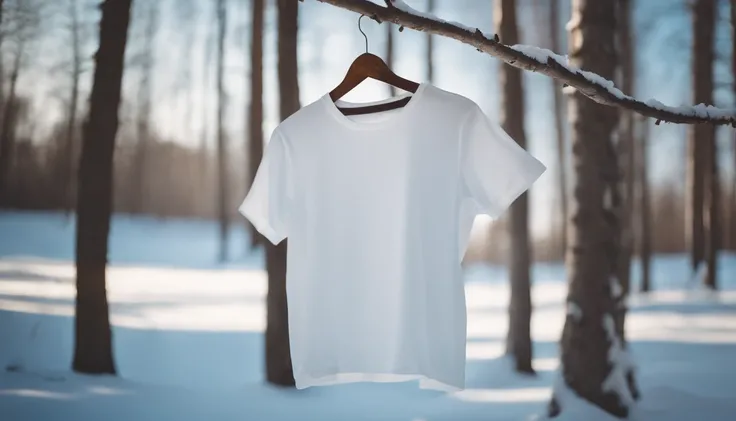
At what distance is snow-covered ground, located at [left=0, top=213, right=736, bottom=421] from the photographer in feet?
8.56

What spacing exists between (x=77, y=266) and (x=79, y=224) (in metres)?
0.26

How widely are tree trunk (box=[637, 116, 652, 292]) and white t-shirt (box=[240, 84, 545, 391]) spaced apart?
8698 mm

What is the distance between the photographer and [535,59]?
136 centimetres

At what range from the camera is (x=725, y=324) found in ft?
19.4

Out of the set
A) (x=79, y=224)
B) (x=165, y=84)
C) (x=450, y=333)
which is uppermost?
(x=165, y=84)

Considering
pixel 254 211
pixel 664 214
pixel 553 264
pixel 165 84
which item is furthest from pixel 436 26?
pixel 664 214

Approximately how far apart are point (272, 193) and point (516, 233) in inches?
136

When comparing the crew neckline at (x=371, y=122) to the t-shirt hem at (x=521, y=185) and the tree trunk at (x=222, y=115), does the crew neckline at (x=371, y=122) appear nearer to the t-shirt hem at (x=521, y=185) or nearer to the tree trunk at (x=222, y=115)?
the t-shirt hem at (x=521, y=185)

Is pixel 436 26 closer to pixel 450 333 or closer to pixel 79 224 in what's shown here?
pixel 450 333

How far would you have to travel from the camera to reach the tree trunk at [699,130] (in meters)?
8.04

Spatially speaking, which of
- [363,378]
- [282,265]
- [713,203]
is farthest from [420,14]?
[713,203]

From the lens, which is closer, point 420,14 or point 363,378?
point 420,14

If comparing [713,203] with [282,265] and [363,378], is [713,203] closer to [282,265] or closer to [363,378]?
[282,265]

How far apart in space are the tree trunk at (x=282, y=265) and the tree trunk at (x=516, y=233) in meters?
2.09
